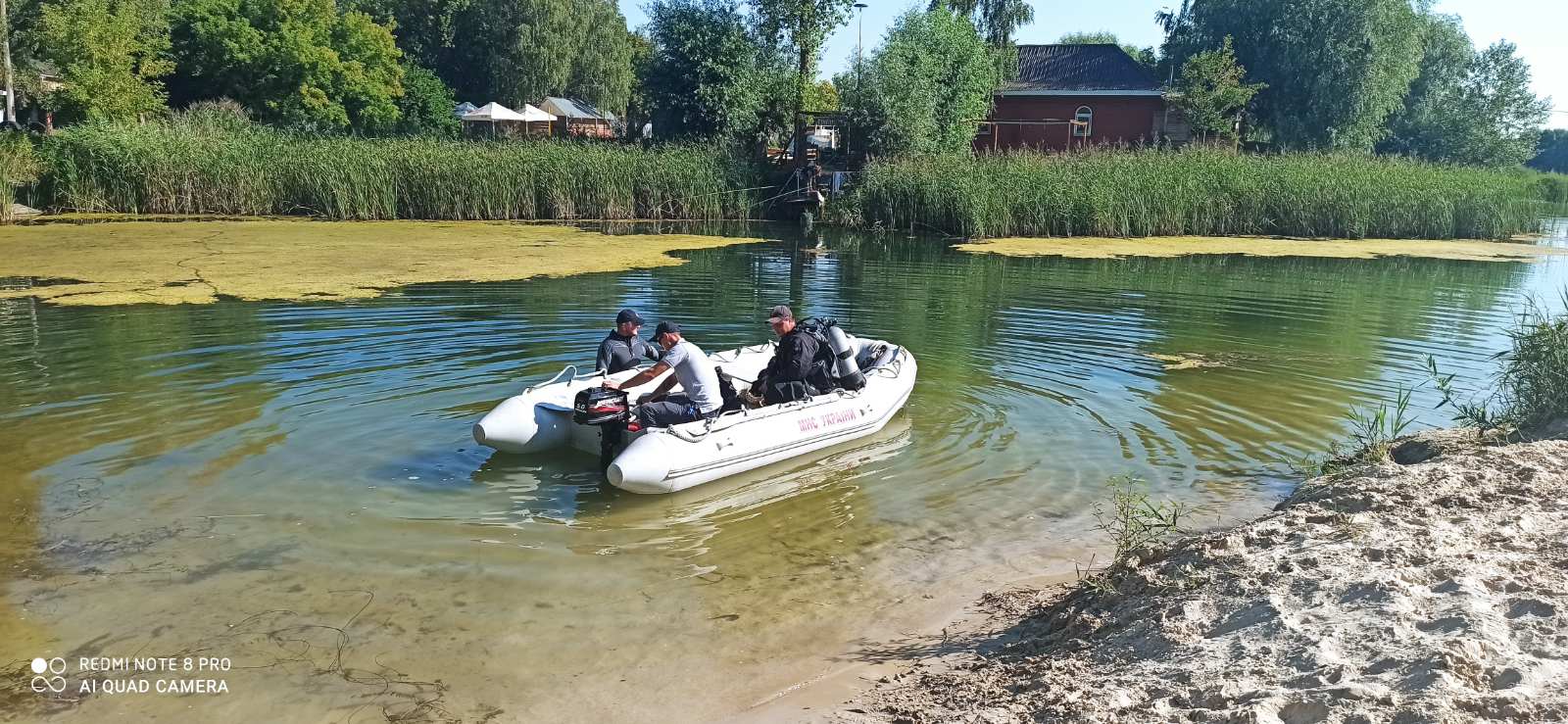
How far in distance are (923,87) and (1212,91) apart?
1404cm

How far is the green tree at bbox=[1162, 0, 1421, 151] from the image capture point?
42.5 metres

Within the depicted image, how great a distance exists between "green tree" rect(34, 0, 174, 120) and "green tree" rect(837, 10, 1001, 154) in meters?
21.1

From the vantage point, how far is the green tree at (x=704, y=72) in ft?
116

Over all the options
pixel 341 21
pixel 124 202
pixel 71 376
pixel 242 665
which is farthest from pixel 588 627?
pixel 341 21

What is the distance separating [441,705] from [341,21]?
145 feet

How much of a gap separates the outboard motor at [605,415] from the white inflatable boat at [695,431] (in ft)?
0.32

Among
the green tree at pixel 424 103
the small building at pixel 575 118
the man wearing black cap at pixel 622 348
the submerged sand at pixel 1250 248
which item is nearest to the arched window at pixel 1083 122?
the small building at pixel 575 118

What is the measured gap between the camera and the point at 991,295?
16.9 metres

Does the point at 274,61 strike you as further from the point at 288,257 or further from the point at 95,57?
the point at 288,257

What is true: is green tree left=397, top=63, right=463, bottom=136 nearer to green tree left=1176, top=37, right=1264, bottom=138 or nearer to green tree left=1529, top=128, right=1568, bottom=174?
green tree left=1176, top=37, right=1264, bottom=138

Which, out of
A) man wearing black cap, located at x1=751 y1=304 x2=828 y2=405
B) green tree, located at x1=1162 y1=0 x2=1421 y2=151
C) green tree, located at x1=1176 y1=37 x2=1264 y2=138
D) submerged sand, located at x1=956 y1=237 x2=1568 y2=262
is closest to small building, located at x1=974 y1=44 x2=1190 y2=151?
green tree, located at x1=1176 y1=37 x2=1264 y2=138

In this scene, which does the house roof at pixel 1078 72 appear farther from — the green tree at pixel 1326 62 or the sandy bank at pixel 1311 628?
the sandy bank at pixel 1311 628

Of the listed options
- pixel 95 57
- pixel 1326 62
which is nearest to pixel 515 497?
pixel 95 57

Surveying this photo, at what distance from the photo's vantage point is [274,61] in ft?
132
